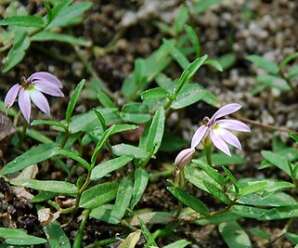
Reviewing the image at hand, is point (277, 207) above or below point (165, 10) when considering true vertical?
below

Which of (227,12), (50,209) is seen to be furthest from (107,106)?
(227,12)

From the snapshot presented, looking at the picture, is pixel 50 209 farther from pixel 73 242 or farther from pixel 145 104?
pixel 145 104

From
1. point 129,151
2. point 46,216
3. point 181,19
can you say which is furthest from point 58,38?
point 46,216

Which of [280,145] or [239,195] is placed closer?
[239,195]

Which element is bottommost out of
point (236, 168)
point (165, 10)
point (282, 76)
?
point (236, 168)

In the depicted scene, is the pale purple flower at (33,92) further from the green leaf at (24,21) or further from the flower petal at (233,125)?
the flower petal at (233,125)

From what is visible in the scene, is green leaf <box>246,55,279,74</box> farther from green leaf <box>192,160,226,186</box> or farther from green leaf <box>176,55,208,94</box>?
green leaf <box>192,160,226,186</box>

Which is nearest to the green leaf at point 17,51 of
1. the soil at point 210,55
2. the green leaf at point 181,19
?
the soil at point 210,55
